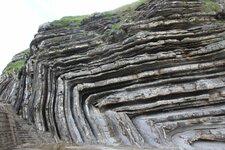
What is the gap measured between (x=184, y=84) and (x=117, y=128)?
16.8 ft

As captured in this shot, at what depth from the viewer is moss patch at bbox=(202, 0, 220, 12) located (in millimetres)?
28203

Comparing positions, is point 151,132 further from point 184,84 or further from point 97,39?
point 97,39

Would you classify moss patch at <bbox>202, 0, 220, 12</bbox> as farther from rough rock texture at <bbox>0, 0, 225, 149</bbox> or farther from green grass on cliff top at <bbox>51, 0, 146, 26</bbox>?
green grass on cliff top at <bbox>51, 0, 146, 26</bbox>

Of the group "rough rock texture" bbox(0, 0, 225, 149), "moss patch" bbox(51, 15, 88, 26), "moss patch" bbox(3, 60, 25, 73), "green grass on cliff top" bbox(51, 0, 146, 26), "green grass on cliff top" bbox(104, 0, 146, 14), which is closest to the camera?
"rough rock texture" bbox(0, 0, 225, 149)

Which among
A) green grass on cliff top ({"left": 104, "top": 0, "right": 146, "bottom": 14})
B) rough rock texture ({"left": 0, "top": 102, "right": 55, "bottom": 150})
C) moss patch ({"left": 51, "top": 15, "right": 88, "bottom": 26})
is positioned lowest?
rough rock texture ({"left": 0, "top": 102, "right": 55, "bottom": 150})

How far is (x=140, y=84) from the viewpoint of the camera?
24203 mm

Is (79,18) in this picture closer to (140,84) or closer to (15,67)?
(15,67)

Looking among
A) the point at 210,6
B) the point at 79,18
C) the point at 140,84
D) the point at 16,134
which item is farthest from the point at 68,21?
the point at 16,134

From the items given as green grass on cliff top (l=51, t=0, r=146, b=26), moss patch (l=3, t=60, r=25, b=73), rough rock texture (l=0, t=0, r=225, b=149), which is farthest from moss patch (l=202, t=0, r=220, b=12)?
moss patch (l=3, t=60, r=25, b=73)

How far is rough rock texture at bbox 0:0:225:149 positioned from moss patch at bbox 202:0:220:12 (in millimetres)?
465

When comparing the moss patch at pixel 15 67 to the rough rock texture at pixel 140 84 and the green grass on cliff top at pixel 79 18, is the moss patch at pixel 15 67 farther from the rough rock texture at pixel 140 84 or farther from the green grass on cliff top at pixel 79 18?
the rough rock texture at pixel 140 84

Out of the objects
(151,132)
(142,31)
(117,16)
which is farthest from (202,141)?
(117,16)

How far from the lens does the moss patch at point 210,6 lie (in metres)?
28.2

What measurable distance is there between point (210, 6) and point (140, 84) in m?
9.17
